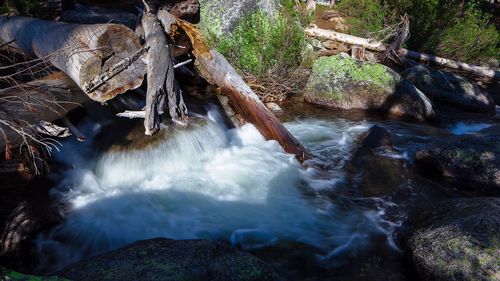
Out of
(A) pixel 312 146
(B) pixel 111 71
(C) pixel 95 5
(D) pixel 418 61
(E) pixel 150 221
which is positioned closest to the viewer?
(B) pixel 111 71

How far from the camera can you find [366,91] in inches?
387

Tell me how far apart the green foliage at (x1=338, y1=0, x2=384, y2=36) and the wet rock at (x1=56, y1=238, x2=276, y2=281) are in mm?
11876

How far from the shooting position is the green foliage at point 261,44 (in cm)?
946

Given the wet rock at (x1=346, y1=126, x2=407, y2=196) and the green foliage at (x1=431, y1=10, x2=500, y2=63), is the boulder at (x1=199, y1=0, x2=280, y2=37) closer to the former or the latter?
the wet rock at (x1=346, y1=126, x2=407, y2=196)

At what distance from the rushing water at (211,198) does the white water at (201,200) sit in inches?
0.6

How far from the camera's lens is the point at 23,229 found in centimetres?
457

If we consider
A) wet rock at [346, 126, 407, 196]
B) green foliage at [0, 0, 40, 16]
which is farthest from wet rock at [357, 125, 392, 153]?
green foliage at [0, 0, 40, 16]

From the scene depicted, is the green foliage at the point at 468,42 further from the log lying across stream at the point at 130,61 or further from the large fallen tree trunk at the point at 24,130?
the large fallen tree trunk at the point at 24,130

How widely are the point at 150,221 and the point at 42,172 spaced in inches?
64.1

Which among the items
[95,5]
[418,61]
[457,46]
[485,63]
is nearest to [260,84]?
[95,5]

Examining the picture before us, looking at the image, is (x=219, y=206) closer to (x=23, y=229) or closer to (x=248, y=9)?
(x=23, y=229)

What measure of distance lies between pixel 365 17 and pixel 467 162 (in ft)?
30.0

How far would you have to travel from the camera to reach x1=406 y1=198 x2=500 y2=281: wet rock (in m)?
4.02

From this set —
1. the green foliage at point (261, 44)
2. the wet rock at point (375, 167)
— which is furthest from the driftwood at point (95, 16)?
the wet rock at point (375, 167)
